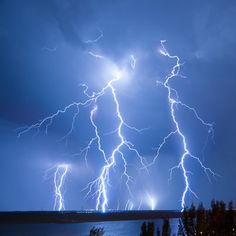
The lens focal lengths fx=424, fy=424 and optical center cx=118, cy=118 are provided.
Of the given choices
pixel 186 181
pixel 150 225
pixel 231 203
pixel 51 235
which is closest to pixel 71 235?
pixel 51 235

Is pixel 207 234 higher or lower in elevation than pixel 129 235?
lower

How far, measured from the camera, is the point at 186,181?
37.4m

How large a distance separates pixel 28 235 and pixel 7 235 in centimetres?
331

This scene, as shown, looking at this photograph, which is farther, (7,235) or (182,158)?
(7,235)

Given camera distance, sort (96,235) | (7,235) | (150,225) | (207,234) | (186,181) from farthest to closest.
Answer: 1. (7,235)
2. (186,181)
3. (207,234)
4. (150,225)
5. (96,235)

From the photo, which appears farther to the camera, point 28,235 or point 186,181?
point 28,235

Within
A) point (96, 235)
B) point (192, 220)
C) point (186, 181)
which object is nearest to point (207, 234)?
point (192, 220)

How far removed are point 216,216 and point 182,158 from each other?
10.4m

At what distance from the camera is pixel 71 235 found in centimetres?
6103

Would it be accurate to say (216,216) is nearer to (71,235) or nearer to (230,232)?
(230,232)

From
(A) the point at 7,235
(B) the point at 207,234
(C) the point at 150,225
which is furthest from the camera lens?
(A) the point at 7,235

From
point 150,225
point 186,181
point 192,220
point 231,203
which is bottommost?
point 150,225

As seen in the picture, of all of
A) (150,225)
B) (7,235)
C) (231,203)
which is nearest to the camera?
(150,225)

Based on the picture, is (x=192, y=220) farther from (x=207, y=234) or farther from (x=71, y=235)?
(x=71, y=235)
